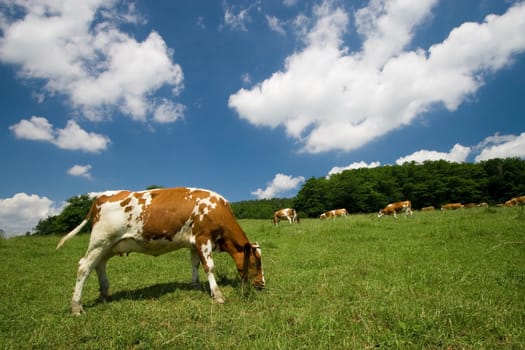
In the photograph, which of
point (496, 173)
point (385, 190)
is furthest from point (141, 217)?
point (496, 173)

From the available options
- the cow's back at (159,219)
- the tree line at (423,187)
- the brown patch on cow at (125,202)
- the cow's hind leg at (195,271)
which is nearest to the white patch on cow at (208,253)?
the cow's back at (159,219)

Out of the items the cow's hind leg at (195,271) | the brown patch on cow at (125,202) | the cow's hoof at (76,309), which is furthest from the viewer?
the cow's hind leg at (195,271)

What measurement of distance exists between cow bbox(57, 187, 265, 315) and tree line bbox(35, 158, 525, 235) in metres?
68.8

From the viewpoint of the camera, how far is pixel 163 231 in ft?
21.7

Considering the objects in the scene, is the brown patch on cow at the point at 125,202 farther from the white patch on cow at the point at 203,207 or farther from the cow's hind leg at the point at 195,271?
the cow's hind leg at the point at 195,271

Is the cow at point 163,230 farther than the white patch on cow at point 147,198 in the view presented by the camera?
No

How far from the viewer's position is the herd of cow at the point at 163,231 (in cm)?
631

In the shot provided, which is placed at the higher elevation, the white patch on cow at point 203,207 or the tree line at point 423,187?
the tree line at point 423,187

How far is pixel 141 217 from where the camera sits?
6.53 m

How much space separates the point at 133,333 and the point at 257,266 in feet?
10.8

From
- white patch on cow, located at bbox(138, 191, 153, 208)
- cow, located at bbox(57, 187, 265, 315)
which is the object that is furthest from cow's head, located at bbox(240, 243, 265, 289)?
white patch on cow, located at bbox(138, 191, 153, 208)

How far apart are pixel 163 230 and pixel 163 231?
2 cm

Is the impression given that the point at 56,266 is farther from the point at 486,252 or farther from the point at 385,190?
the point at 385,190

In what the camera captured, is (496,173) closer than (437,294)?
No
